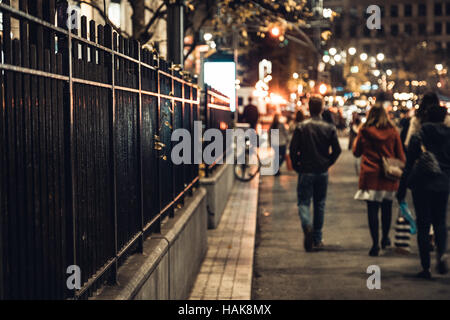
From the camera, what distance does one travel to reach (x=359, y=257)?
9500mm

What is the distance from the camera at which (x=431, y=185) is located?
8.10 meters

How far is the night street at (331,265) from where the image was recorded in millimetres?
7672

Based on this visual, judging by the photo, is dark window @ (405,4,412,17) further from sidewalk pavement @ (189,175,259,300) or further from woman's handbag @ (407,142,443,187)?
woman's handbag @ (407,142,443,187)

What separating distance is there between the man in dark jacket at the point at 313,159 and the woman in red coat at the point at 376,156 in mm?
527

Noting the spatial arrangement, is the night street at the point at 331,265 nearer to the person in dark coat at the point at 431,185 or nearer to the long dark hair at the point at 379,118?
the person in dark coat at the point at 431,185

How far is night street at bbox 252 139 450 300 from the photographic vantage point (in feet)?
25.2

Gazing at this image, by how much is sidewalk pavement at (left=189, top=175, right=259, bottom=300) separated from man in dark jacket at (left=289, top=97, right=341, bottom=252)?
0.82 m

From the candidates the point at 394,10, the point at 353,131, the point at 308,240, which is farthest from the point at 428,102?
the point at 394,10

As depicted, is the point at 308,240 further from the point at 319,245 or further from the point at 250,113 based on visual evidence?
the point at 250,113

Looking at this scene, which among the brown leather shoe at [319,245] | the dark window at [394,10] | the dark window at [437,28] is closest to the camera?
the brown leather shoe at [319,245]

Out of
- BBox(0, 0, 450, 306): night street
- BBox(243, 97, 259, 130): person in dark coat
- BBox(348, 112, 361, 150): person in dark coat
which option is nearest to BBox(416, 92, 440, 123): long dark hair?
BBox(0, 0, 450, 306): night street

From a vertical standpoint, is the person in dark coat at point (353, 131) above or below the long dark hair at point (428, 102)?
below

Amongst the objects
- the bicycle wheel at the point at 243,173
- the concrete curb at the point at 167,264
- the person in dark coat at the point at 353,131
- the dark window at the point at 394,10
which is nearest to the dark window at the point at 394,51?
the person in dark coat at the point at 353,131
